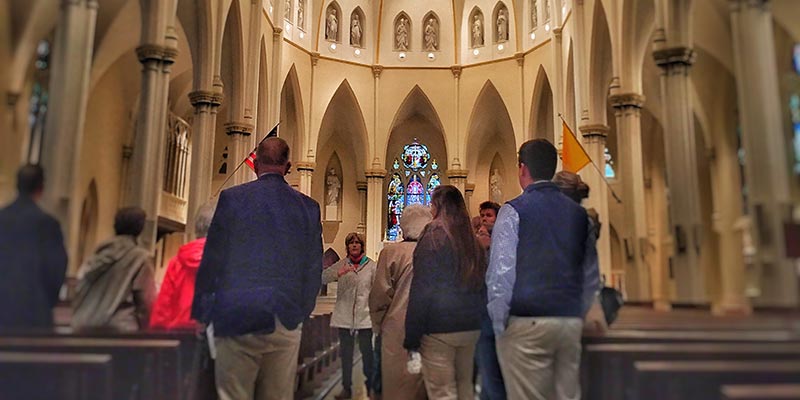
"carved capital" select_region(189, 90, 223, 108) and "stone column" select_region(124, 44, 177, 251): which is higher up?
"carved capital" select_region(189, 90, 223, 108)

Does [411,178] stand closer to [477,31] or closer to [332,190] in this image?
[332,190]

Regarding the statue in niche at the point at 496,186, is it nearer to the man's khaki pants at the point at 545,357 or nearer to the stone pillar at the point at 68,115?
the man's khaki pants at the point at 545,357

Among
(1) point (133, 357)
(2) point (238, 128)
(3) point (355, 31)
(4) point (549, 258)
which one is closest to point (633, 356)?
(4) point (549, 258)

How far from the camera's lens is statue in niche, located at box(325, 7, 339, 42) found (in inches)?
730

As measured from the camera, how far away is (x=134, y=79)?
2.55 metres

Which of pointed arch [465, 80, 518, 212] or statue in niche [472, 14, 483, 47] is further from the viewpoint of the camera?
statue in niche [472, 14, 483, 47]

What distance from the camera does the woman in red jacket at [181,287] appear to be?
10.1 feet

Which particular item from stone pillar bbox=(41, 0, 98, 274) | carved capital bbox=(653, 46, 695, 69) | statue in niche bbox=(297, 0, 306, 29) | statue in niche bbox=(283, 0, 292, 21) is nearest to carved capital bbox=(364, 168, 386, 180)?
statue in niche bbox=(297, 0, 306, 29)

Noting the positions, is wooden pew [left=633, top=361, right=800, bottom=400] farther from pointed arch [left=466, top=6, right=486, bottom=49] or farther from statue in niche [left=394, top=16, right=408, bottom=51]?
statue in niche [left=394, top=16, right=408, bottom=51]

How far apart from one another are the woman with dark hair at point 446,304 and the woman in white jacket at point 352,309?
2.55 metres

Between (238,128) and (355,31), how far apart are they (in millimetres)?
8952

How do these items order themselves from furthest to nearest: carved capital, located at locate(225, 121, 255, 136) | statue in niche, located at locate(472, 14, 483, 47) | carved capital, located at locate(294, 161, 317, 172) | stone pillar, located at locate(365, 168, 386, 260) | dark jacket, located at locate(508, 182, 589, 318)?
1. statue in niche, located at locate(472, 14, 483, 47)
2. stone pillar, located at locate(365, 168, 386, 260)
3. carved capital, located at locate(294, 161, 317, 172)
4. carved capital, located at locate(225, 121, 255, 136)
5. dark jacket, located at locate(508, 182, 589, 318)

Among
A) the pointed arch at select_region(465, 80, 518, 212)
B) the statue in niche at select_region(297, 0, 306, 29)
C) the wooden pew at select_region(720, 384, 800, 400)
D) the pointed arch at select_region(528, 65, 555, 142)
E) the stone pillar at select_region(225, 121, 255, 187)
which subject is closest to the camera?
the wooden pew at select_region(720, 384, 800, 400)

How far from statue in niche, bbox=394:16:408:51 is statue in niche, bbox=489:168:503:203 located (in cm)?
506
